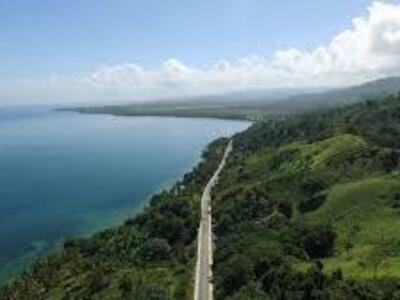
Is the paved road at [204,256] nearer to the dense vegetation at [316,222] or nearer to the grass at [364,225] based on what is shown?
the dense vegetation at [316,222]

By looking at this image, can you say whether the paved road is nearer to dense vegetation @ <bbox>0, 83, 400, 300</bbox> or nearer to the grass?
dense vegetation @ <bbox>0, 83, 400, 300</bbox>

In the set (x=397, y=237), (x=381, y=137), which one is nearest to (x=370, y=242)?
(x=397, y=237)

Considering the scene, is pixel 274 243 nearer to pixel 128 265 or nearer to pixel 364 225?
pixel 364 225

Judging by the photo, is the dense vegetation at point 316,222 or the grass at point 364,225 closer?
the dense vegetation at point 316,222

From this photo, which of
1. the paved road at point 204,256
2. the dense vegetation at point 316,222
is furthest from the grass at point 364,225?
the paved road at point 204,256

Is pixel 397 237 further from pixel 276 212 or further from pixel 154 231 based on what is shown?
pixel 154 231
